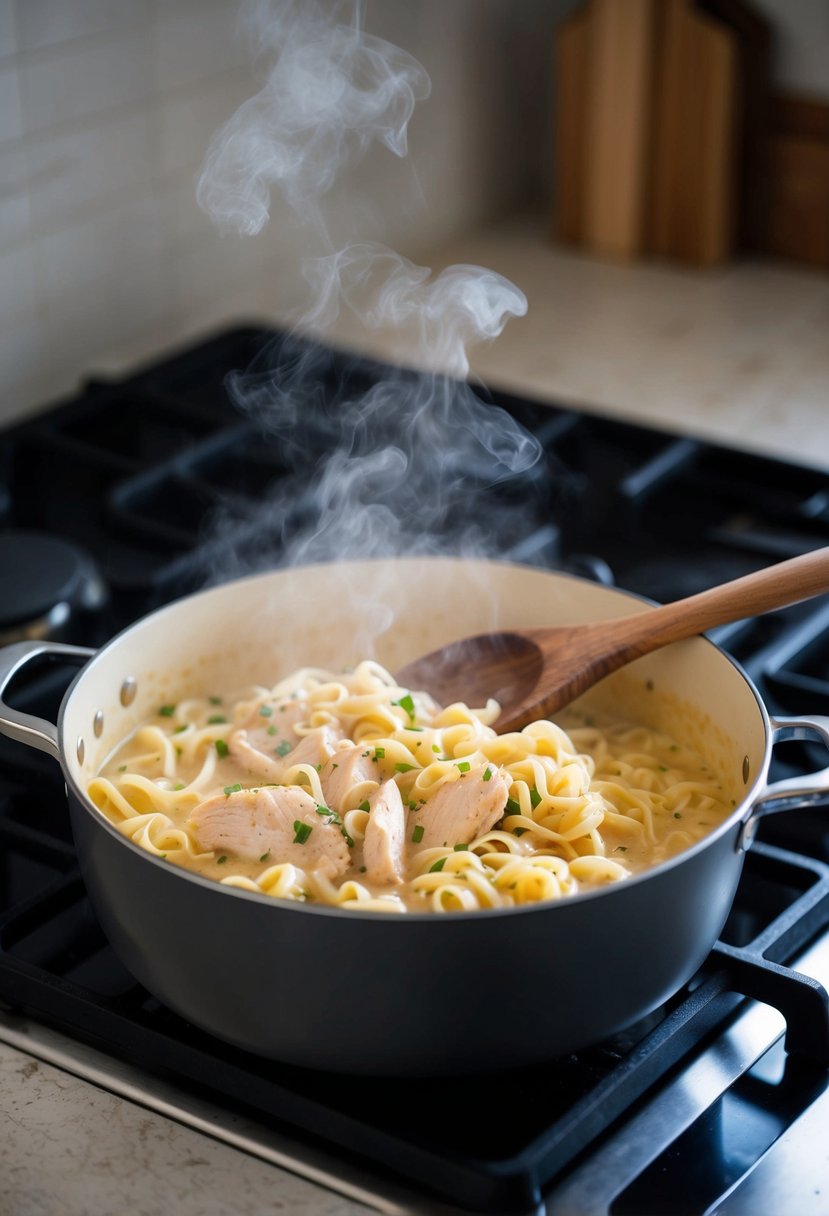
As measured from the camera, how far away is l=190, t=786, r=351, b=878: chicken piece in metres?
1.14

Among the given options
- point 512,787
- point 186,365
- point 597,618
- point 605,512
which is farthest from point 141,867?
point 186,365

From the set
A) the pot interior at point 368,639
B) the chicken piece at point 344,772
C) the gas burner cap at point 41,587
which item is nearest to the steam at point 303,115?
the gas burner cap at point 41,587

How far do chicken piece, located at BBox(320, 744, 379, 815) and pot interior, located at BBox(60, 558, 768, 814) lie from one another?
219mm

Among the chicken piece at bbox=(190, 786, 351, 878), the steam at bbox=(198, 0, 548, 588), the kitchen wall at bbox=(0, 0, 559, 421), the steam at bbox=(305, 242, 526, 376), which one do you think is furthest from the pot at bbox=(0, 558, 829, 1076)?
the steam at bbox=(305, 242, 526, 376)

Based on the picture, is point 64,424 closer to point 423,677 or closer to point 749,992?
point 423,677

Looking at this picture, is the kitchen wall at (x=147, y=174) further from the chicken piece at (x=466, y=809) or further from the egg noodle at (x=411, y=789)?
the chicken piece at (x=466, y=809)

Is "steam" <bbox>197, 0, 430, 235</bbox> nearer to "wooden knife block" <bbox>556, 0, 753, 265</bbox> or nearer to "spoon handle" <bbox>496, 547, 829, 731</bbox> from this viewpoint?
"wooden knife block" <bbox>556, 0, 753, 265</bbox>

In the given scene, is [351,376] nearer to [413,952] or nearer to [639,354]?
[639,354]

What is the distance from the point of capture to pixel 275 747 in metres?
1.35

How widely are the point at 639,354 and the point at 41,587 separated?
3.95 feet

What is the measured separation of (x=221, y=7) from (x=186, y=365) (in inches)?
22.9

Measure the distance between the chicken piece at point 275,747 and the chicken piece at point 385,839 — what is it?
10 centimetres

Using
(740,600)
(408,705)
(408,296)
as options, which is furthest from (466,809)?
(408,296)

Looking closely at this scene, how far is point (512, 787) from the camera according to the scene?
1.21m
